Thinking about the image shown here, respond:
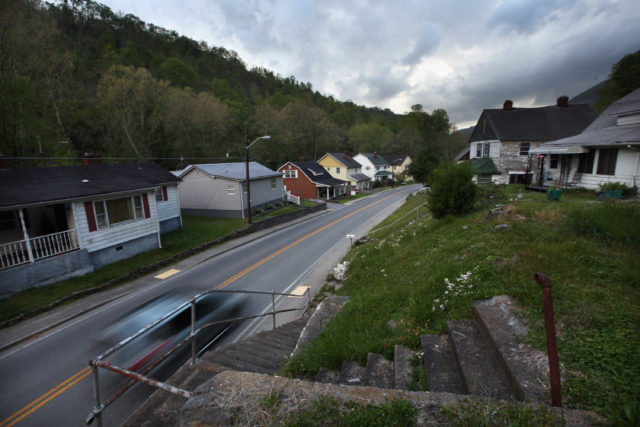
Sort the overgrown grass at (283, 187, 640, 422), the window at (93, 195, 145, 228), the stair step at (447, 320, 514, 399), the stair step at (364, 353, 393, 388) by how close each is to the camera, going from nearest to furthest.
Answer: the overgrown grass at (283, 187, 640, 422), the stair step at (447, 320, 514, 399), the stair step at (364, 353, 393, 388), the window at (93, 195, 145, 228)

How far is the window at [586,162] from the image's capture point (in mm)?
17547

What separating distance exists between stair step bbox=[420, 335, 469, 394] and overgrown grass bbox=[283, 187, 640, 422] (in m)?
0.35

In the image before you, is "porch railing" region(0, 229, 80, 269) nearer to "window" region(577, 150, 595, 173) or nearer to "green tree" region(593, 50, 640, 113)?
"window" region(577, 150, 595, 173)

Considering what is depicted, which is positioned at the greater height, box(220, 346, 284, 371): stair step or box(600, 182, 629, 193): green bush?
box(600, 182, 629, 193): green bush

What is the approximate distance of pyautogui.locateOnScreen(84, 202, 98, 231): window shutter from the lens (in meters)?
15.0

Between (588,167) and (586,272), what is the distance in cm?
1701

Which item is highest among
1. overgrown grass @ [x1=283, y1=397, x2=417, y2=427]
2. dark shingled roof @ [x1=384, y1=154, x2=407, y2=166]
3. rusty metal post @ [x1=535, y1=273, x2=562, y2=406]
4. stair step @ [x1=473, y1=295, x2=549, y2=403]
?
dark shingled roof @ [x1=384, y1=154, x2=407, y2=166]

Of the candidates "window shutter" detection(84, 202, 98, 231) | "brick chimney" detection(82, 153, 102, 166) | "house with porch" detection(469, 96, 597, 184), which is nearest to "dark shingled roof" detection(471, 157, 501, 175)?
"house with porch" detection(469, 96, 597, 184)

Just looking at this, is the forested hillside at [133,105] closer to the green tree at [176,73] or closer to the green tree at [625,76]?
the green tree at [176,73]

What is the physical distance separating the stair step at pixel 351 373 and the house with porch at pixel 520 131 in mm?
29595

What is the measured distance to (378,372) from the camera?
4.81 metres

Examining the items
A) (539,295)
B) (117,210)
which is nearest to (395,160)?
(117,210)

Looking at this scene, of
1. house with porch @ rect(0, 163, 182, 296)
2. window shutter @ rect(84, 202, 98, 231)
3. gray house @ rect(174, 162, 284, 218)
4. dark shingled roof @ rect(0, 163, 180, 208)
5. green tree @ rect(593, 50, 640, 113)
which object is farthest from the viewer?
green tree @ rect(593, 50, 640, 113)

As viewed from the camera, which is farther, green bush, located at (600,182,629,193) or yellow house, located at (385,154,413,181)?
yellow house, located at (385,154,413,181)
